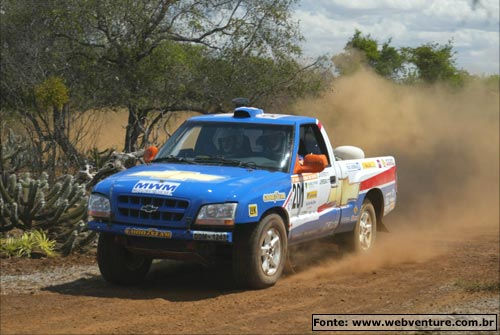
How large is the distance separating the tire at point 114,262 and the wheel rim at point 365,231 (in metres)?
3.38

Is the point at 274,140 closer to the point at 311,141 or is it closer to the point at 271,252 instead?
the point at 311,141

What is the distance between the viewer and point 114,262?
8.80 metres

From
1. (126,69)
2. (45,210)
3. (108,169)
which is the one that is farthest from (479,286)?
(126,69)

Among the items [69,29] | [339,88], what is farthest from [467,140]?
[69,29]

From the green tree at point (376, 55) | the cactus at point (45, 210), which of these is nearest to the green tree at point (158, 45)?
the cactus at point (45, 210)

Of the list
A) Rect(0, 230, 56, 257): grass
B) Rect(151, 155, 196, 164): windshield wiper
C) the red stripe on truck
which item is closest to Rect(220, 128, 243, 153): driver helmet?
Rect(151, 155, 196, 164): windshield wiper

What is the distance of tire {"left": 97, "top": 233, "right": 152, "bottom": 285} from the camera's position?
880 cm

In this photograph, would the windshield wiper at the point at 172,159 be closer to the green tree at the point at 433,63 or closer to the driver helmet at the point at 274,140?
the driver helmet at the point at 274,140

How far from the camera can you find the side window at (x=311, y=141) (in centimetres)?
998

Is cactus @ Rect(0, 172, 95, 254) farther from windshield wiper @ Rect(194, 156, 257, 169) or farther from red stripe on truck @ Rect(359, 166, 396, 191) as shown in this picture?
red stripe on truck @ Rect(359, 166, 396, 191)

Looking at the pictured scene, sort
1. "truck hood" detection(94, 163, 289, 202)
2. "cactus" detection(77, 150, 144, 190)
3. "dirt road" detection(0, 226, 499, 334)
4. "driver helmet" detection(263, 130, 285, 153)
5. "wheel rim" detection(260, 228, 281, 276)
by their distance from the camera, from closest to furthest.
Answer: "dirt road" detection(0, 226, 499, 334) < "truck hood" detection(94, 163, 289, 202) < "wheel rim" detection(260, 228, 281, 276) < "driver helmet" detection(263, 130, 285, 153) < "cactus" detection(77, 150, 144, 190)

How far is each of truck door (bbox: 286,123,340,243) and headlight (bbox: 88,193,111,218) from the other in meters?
1.86

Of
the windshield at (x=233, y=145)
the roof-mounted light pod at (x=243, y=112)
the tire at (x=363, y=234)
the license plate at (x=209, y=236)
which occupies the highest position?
the roof-mounted light pod at (x=243, y=112)

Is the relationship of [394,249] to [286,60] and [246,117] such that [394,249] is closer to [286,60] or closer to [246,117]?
[246,117]
